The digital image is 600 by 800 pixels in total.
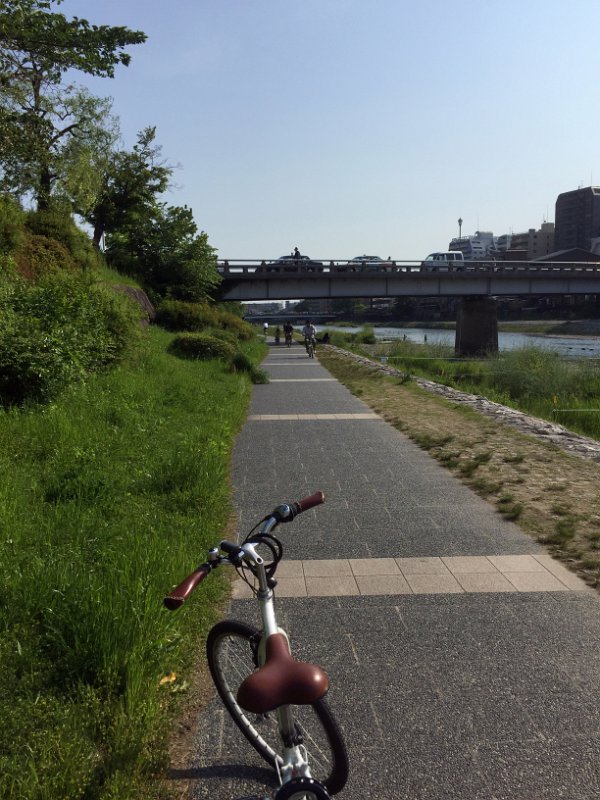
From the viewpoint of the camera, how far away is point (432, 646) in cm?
379

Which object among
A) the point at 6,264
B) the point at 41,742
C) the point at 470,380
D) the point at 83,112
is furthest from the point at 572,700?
the point at 83,112

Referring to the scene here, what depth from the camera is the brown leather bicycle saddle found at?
1888 millimetres

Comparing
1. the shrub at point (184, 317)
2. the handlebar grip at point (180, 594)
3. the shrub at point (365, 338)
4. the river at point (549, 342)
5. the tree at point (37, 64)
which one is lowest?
the river at point (549, 342)

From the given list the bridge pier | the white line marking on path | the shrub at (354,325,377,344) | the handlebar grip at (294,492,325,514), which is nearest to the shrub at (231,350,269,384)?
the white line marking on path

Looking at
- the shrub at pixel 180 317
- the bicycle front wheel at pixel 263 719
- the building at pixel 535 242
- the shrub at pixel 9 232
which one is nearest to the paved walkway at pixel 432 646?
the bicycle front wheel at pixel 263 719

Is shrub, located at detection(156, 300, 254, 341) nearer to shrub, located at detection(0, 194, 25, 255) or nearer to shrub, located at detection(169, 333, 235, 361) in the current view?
Result: shrub, located at detection(169, 333, 235, 361)

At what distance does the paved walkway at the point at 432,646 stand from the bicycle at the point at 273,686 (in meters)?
0.19

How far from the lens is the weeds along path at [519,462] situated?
576 centimetres

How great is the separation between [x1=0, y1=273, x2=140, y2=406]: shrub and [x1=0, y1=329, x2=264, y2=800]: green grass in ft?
2.08

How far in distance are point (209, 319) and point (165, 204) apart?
1067 centimetres

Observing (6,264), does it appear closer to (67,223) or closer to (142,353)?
(142,353)

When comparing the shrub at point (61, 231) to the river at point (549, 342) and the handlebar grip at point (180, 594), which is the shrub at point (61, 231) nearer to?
the river at point (549, 342)

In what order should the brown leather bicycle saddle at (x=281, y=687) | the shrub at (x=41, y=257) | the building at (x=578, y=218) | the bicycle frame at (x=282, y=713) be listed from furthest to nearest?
the building at (x=578, y=218) → the shrub at (x=41, y=257) → the bicycle frame at (x=282, y=713) → the brown leather bicycle saddle at (x=281, y=687)

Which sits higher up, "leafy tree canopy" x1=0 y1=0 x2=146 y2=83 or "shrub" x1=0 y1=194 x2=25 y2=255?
"leafy tree canopy" x1=0 y1=0 x2=146 y2=83
